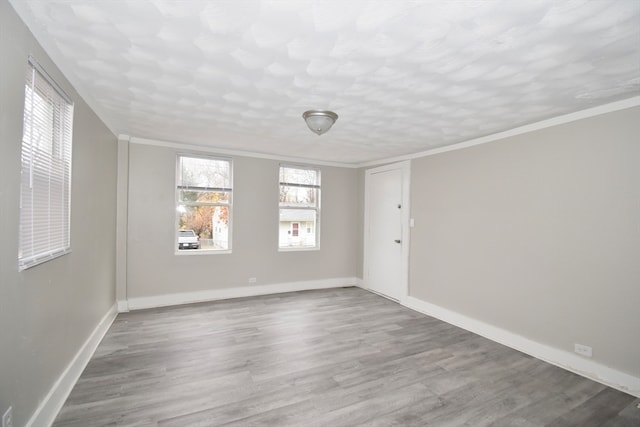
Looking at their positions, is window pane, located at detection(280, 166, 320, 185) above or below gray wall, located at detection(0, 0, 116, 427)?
above

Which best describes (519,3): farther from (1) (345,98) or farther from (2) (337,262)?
(2) (337,262)

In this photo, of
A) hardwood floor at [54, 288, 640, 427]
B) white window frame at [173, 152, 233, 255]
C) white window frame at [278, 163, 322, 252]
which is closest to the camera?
hardwood floor at [54, 288, 640, 427]

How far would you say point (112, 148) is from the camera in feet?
12.2

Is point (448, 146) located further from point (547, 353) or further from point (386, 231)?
point (547, 353)

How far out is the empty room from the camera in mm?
1607

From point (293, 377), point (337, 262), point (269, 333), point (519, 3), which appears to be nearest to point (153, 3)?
point (519, 3)

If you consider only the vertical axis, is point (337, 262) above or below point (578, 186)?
below

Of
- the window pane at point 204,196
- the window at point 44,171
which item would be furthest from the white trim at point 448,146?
the window at point 44,171

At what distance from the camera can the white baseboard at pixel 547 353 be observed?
2.52 m

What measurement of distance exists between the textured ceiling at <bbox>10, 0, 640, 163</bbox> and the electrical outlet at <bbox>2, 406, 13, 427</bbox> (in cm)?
196

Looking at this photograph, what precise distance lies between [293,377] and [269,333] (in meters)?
0.98

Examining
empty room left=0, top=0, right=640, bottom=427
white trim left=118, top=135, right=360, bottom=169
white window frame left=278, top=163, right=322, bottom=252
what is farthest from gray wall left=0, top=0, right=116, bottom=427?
white window frame left=278, top=163, right=322, bottom=252

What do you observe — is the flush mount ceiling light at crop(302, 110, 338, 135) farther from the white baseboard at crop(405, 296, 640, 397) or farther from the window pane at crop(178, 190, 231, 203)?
the white baseboard at crop(405, 296, 640, 397)

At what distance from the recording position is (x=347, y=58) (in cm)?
194
